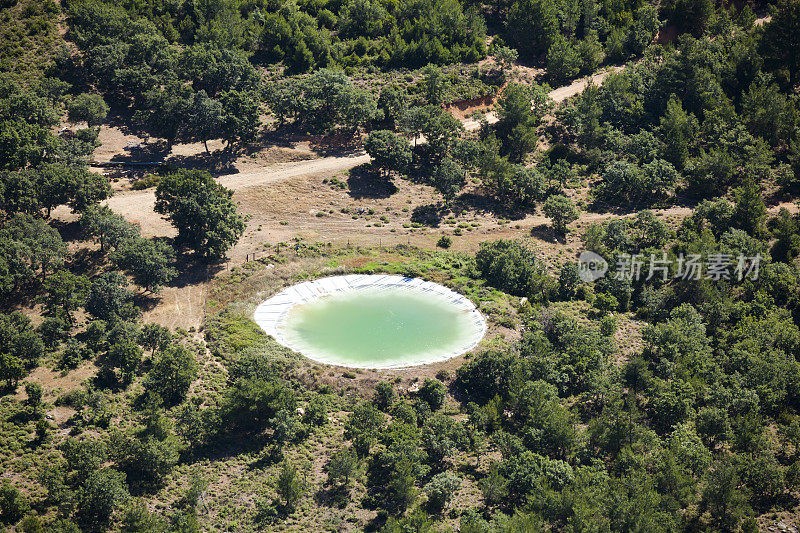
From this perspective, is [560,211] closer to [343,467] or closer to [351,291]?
[351,291]

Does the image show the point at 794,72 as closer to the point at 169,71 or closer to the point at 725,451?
the point at 725,451

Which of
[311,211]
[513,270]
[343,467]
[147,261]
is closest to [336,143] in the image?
[311,211]

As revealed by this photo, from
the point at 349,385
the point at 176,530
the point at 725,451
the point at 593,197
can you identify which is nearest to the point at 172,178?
the point at 349,385

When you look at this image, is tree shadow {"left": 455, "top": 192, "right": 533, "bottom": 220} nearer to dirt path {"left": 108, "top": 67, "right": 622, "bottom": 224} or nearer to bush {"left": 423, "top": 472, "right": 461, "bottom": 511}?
dirt path {"left": 108, "top": 67, "right": 622, "bottom": 224}

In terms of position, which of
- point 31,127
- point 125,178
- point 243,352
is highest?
point 31,127

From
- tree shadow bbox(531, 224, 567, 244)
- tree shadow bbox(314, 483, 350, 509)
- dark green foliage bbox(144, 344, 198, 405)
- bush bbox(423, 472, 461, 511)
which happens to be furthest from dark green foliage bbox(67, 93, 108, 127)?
bush bbox(423, 472, 461, 511)

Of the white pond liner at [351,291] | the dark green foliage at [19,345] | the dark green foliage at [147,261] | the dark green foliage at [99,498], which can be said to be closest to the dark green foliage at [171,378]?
the dark green foliage at [19,345]
